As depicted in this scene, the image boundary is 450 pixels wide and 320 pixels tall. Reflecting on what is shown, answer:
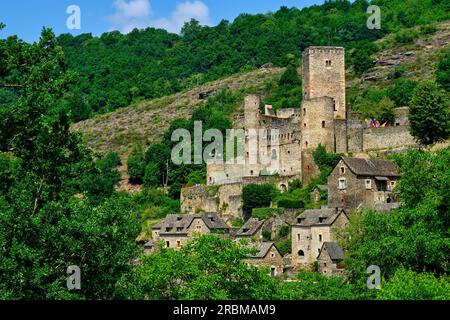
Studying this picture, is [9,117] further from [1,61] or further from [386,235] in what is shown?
[386,235]

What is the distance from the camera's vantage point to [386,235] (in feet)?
146

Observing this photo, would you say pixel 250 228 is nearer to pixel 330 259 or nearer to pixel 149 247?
pixel 149 247

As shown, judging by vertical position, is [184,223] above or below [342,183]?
below

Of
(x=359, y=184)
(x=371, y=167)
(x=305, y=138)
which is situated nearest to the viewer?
(x=359, y=184)

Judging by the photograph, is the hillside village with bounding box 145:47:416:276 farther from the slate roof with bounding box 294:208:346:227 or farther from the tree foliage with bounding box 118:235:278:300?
the tree foliage with bounding box 118:235:278:300

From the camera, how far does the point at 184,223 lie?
2911 inches

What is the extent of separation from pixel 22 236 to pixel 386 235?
21584mm

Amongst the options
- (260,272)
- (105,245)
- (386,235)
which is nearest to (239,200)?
(386,235)

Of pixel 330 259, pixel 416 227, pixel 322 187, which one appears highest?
pixel 322 187

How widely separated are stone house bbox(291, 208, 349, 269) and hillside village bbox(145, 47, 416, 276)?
0.21ft

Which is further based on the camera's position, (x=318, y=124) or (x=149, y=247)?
(x=318, y=124)

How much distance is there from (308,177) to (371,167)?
9.23 metres

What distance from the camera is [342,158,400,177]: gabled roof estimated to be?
213ft

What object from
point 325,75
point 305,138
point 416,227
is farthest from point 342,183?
point 416,227
